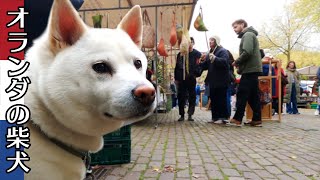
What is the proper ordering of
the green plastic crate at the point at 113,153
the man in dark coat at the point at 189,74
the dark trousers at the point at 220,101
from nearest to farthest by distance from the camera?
1. the green plastic crate at the point at 113,153
2. the dark trousers at the point at 220,101
3. the man in dark coat at the point at 189,74

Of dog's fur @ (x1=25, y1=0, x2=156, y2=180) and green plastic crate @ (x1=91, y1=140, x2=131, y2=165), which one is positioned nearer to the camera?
dog's fur @ (x1=25, y1=0, x2=156, y2=180)

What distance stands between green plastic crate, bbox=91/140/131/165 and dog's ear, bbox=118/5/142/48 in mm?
2015

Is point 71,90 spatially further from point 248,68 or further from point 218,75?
point 218,75

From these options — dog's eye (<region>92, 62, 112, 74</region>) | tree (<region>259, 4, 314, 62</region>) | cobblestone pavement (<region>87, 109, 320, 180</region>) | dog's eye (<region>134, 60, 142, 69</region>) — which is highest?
tree (<region>259, 4, 314, 62</region>)

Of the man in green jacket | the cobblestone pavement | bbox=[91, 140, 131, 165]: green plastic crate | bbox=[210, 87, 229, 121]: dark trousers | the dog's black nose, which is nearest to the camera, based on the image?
the dog's black nose

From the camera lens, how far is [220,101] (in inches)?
308

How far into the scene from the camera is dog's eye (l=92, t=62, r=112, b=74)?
65.4 inches

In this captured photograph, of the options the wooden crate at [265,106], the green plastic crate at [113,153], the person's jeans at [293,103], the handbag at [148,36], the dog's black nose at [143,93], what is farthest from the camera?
the person's jeans at [293,103]

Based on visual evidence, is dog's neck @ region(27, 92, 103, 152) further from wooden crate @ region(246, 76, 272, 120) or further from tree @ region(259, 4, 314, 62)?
tree @ region(259, 4, 314, 62)

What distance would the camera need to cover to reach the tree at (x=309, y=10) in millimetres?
25084

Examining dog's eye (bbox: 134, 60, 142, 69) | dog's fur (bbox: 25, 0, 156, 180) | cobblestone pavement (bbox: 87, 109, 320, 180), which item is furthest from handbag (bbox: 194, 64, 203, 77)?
dog's fur (bbox: 25, 0, 156, 180)

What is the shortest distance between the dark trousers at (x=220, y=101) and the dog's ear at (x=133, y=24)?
5.84 metres

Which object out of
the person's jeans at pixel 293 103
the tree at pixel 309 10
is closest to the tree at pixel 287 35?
the tree at pixel 309 10

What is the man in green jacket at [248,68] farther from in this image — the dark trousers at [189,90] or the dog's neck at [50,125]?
the dog's neck at [50,125]
